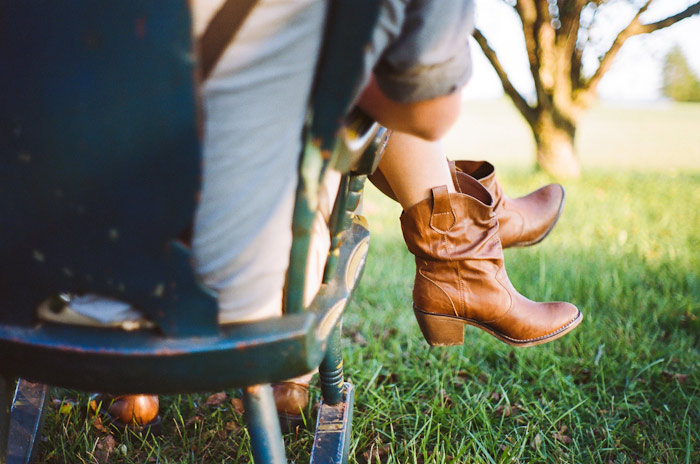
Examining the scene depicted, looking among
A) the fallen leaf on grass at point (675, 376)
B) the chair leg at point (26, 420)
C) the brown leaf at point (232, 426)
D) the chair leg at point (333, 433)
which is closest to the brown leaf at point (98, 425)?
the chair leg at point (26, 420)

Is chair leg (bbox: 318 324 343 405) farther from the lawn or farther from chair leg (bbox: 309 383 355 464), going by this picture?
the lawn

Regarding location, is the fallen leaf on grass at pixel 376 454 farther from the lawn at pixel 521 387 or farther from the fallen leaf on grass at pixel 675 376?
the fallen leaf on grass at pixel 675 376

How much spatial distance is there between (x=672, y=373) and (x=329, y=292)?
4.80ft

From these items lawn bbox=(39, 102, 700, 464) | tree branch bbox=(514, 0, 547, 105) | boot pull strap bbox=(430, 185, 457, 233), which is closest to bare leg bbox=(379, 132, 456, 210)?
boot pull strap bbox=(430, 185, 457, 233)

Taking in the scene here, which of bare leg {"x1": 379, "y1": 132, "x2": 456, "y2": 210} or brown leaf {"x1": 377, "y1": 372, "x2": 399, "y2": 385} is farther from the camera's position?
brown leaf {"x1": 377, "y1": 372, "x2": 399, "y2": 385}

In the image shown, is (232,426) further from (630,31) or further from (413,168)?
(630,31)

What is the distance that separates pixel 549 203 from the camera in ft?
6.21

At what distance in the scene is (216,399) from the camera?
1694 millimetres

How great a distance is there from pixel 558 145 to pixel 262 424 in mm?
5416

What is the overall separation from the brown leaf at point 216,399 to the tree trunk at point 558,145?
4712 millimetres

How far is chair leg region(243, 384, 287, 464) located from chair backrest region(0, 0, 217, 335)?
0.20m

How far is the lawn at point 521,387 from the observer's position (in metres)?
1.42

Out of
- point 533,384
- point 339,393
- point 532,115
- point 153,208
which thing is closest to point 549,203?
point 533,384

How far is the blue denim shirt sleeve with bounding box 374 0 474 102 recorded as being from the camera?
Answer: 665 mm
